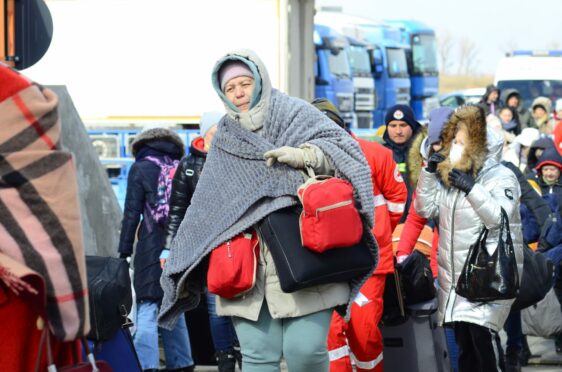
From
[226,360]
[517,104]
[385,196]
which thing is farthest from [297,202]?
[517,104]

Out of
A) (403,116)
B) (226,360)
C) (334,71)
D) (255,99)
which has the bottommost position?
(334,71)

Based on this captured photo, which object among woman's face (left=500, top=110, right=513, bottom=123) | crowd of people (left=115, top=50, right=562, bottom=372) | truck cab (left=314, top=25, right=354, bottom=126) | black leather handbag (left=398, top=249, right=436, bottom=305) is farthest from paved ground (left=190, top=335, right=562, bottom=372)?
truck cab (left=314, top=25, right=354, bottom=126)

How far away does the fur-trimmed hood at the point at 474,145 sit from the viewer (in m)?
6.72

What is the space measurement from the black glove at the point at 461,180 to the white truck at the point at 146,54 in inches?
340

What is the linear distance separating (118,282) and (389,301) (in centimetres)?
261

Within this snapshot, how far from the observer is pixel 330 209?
194 inches

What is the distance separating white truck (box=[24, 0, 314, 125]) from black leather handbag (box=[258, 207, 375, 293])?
10122mm

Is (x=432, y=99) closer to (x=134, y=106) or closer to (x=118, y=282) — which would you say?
(x=134, y=106)

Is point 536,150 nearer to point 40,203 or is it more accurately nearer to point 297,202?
point 297,202

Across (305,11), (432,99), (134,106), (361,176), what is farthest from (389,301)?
(432,99)

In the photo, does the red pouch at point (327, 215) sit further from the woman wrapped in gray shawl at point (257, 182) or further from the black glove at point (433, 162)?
the black glove at point (433, 162)

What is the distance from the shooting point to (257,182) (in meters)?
5.20

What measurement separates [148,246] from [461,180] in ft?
8.46

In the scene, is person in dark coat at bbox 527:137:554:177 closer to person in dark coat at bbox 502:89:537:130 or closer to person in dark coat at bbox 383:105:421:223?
person in dark coat at bbox 383:105:421:223
